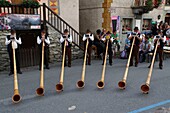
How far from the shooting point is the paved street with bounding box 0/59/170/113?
14.8 feet

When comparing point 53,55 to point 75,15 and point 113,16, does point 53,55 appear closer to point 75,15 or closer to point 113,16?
point 75,15

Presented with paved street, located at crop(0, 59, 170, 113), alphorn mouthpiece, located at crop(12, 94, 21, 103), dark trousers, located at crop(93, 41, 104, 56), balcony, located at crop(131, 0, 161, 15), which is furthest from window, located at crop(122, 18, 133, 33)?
alphorn mouthpiece, located at crop(12, 94, 21, 103)

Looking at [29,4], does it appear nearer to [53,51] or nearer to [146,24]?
[53,51]

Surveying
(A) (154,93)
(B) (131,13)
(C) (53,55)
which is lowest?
(A) (154,93)

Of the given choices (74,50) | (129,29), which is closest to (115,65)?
(74,50)

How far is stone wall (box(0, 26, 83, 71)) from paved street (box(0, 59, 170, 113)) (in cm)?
62

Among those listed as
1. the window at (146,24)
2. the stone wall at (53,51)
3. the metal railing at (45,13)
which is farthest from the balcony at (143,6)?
the stone wall at (53,51)

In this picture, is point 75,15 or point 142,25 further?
point 142,25

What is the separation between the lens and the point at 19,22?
8.12 meters

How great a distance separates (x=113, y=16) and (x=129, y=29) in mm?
1752

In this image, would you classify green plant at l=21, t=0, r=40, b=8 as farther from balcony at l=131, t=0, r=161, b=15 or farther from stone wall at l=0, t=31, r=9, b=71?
balcony at l=131, t=0, r=161, b=15

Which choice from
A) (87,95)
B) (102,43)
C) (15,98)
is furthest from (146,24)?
(15,98)

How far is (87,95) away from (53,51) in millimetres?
4620

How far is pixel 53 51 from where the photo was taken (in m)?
9.47
